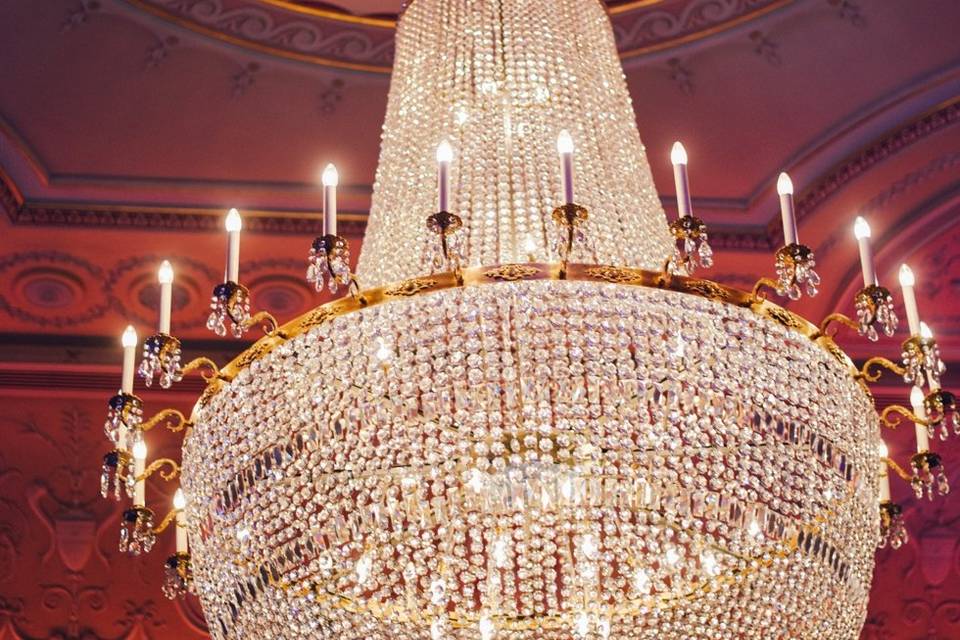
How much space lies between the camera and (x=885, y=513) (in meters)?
2.93

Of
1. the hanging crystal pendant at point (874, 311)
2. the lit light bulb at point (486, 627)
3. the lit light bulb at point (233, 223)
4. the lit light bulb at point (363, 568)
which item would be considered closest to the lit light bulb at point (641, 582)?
the lit light bulb at point (486, 627)

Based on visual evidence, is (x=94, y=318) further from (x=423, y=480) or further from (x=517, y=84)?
(x=423, y=480)

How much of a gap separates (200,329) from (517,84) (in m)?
2.47

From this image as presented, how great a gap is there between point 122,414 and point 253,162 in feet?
6.83

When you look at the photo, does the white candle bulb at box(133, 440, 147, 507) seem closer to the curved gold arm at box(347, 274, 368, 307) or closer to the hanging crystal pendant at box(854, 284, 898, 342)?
the curved gold arm at box(347, 274, 368, 307)

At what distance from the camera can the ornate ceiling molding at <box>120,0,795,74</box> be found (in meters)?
4.14

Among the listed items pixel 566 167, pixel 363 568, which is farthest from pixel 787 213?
pixel 363 568

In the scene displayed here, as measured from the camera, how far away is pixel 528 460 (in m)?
2.42

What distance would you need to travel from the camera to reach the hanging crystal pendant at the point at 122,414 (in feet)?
8.37

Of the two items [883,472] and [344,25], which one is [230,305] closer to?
→ [883,472]

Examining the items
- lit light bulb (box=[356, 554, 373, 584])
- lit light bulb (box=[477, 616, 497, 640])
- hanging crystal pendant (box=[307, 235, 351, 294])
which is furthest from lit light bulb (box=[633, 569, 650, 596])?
hanging crystal pendant (box=[307, 235, 351, 294])

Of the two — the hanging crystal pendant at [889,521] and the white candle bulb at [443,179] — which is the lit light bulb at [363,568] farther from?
the hanging crystal pendant at [889,521]

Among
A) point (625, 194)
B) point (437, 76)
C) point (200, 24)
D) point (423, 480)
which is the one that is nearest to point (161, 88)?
point (200, 24)

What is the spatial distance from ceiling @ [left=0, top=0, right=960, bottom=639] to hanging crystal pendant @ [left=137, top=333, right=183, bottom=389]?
1833 millimetres
